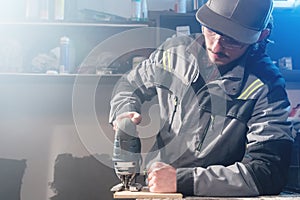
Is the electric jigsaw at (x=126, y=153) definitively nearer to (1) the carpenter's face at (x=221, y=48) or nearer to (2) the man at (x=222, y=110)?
(2) the man at (x=222, y=110)

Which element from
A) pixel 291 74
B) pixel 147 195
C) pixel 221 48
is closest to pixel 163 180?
pixel 147 195

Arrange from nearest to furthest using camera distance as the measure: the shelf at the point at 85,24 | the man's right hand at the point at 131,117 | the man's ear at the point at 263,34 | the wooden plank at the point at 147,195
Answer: the wooden plank at the point at 147,195, the man's right hand at the point at 131,117, the man's ear at the point at 263,34, the shelf at the point at 85,24

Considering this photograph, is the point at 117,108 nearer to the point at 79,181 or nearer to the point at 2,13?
the point at 79,181

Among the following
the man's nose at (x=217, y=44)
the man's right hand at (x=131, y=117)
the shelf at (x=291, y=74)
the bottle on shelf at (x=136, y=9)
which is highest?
the bottle on shelf at (x=136, y=9)

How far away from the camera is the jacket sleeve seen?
0.95m

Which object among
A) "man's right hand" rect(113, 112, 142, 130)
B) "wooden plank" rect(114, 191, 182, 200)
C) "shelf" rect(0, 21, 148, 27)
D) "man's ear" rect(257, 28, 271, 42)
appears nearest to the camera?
"wooden plank" rect(114, 191, 182, 200)

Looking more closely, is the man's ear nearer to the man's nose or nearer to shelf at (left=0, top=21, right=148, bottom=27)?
the man's nose

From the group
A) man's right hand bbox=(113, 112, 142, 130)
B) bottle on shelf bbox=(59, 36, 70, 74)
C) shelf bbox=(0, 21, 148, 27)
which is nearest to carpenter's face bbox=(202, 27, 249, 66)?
man's right hand bbox=(113, 112, 142, 130)

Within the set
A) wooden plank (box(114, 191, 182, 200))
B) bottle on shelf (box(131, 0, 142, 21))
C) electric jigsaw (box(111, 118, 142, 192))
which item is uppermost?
bottle on shelf (box(131, 0, 142, 21))

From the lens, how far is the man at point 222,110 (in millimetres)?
961

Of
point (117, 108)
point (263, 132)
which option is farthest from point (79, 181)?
point (263, 132)

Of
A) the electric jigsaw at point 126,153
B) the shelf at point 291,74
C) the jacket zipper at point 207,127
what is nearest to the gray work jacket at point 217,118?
the jacket zipper at point 207,127

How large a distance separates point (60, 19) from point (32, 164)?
65cm

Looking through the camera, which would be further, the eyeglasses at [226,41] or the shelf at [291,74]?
the shelf at [291,74]
